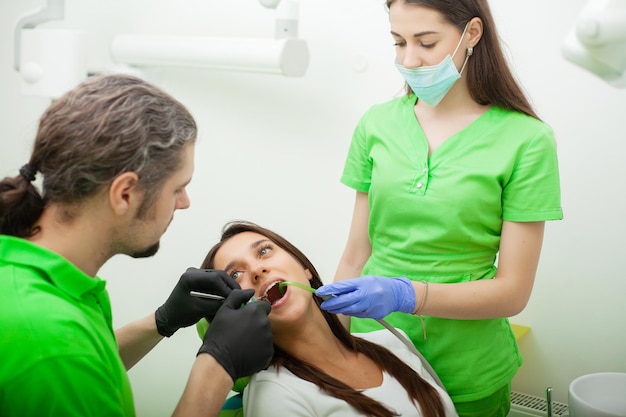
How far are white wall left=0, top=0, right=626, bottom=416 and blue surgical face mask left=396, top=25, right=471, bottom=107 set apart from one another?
0.57 metres

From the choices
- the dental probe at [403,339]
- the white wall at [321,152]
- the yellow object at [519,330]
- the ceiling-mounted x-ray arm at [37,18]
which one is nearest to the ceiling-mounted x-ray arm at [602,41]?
the dental probe at [403,339]

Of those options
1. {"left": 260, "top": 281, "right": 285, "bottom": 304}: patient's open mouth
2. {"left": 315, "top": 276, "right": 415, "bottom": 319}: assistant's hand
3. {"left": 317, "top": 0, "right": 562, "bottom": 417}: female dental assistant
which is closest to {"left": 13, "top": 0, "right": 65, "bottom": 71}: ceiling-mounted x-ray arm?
{"left": 317, "top": 0, "right": 562, "bottom": 417}: female dental assistant

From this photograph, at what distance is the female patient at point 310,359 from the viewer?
1491 mm

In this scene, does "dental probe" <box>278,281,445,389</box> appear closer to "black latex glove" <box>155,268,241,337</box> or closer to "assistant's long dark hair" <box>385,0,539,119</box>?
"black latex glove" <box>155,268,241,337</box>

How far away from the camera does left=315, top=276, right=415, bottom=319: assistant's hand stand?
1.54 meters

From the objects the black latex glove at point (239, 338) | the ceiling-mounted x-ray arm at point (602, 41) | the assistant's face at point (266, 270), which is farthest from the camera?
the assistant's face at point (266, 270)

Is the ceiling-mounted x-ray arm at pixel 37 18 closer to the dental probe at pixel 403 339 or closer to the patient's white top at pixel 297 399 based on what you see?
the dental probe at pixel 403 339

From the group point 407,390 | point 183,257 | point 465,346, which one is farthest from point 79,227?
point 183,257

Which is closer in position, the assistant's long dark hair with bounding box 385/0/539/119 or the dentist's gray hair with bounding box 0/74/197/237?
the dentist's gray hair with bounding box 0/74/197/237

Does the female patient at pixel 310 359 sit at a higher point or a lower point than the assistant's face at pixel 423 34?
lower

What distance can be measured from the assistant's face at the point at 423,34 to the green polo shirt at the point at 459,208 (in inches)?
6.8

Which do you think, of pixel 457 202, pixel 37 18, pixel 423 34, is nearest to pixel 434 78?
pixel 423 34

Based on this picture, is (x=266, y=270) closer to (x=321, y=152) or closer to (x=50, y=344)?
(x=50, y=344)

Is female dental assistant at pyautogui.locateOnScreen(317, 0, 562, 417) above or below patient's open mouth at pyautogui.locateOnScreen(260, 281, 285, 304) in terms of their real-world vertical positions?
above
